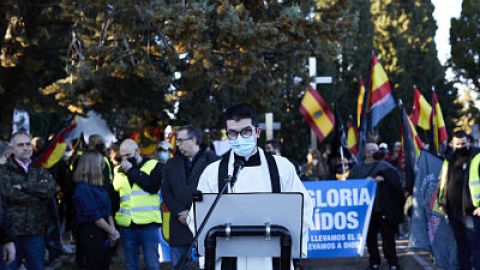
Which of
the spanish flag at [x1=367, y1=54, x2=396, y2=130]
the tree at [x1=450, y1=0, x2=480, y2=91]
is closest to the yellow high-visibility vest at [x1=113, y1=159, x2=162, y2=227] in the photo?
the spanish flag at [x1=367, y1=54, x2=396, y2=130]

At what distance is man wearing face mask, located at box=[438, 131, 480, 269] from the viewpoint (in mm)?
8570

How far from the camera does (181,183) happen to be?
285 inches

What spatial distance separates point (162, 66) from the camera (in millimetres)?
15961

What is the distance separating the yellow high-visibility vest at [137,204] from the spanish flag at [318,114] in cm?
878

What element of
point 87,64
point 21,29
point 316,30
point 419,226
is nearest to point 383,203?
point 419,226

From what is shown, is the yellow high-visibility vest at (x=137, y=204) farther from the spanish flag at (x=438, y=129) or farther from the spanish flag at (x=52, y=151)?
the spanish flag at (x=438, y=129)

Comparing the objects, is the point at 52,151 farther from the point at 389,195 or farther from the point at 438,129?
the point at 438,129

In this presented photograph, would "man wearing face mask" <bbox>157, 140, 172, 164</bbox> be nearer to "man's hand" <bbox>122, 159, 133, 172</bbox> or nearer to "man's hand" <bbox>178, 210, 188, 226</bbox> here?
"man's hand" <bbox>122, 159, 133, 172</bbox>

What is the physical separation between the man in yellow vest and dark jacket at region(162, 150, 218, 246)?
413 mm

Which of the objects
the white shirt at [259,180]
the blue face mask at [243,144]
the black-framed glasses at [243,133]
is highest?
the black-framed glasses at [243,133]

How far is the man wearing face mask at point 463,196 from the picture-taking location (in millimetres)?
8570

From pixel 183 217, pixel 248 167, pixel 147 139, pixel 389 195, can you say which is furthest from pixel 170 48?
pixel 248 167

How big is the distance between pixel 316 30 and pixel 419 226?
3.91m

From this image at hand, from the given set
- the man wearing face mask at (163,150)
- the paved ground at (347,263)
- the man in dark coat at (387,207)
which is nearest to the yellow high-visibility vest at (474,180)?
the man in dark coat at (387,207)
